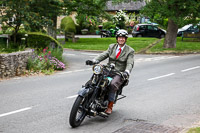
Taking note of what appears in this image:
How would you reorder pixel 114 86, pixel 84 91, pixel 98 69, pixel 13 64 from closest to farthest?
pixel 84 91, pixel 98 69, pixel 114 86, pixel 13 64

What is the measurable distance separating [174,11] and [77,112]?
17.1 meters

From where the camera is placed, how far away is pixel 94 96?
6543 mm

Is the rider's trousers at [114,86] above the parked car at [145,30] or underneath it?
underneath

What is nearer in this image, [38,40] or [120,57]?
[120,57]

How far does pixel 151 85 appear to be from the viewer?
1115 cm

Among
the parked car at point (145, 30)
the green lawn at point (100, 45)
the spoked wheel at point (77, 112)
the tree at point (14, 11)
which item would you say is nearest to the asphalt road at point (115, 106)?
the spoked wheel at point (77, 112)

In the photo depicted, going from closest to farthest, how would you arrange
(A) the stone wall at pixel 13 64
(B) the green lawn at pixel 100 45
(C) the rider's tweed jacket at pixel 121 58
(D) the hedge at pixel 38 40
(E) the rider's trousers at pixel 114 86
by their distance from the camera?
(E) the rider's trousers at pixel 114 86
(C) the rider's tweed jacket at pixel 121 58
(A) the stone wall at pixel 13 64
(D) the hedge at pixel 38 40
(B) the green lawn at pixel 100 45

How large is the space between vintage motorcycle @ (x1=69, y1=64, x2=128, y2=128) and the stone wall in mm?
6083

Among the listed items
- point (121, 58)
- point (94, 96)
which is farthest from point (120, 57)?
point (94, 96)

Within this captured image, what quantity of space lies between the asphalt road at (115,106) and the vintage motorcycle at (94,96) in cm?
23

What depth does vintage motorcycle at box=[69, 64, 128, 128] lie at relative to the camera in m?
6.22

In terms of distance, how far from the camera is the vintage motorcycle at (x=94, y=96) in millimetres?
6216

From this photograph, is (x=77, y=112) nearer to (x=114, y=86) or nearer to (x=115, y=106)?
(x=114, y=86)

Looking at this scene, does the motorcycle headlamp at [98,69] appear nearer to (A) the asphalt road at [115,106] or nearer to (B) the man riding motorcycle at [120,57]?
(B) the man riding motorcycle at [120,57]
